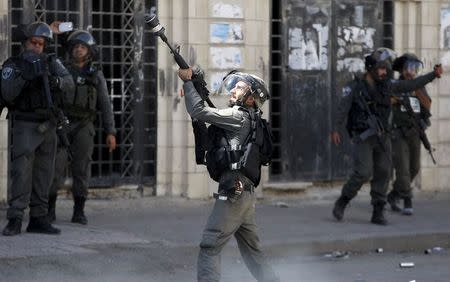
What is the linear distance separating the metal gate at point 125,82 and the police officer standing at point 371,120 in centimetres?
244

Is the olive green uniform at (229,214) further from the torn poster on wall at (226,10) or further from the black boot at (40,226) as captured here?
the torn poster on wall at (226,10)

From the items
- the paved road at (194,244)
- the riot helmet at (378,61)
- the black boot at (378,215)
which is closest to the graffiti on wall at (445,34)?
the paved road at (194,244)

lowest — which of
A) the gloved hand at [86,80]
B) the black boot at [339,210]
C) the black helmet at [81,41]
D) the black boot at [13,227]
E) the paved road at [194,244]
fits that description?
the paved road at [194,244]

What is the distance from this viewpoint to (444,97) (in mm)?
16750

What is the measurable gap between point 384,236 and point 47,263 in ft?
12.9

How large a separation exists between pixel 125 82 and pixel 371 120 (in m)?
2.95

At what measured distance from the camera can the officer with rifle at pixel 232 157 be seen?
29.2ft

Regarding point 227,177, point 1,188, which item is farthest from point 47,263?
point 1,188

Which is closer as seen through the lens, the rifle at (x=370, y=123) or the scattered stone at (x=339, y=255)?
the scattered stone at (x=339, y=255)

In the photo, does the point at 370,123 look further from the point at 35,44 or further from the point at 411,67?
the point at 35,44

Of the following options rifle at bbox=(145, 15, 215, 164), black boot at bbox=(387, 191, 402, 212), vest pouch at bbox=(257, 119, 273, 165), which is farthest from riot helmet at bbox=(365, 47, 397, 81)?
rifle at bbox=(145, 15, 215, 164)

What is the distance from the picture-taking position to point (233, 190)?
9.02m

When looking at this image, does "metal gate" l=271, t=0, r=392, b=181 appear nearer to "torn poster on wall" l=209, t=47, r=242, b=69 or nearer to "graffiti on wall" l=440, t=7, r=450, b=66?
"torn poster on wall" l=209, t=47, r=242, b=69

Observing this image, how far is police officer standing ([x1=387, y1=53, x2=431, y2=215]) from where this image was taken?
14.3 meters
